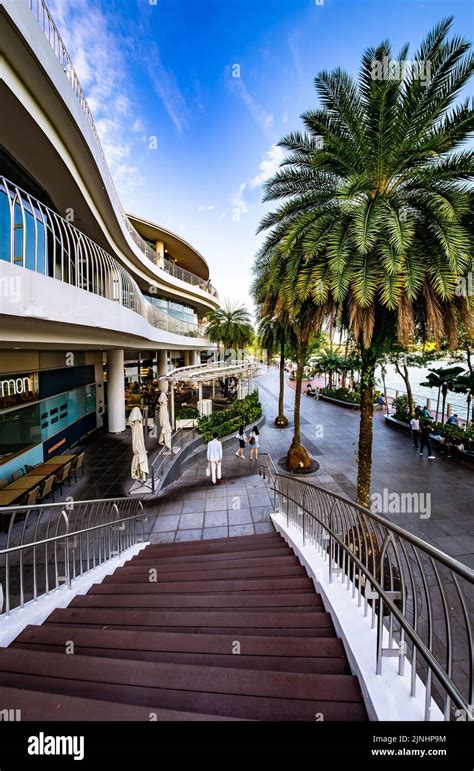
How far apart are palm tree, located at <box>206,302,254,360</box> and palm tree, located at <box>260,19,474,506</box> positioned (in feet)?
65.8

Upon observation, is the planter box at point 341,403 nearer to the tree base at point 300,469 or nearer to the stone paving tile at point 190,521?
the tree base at point 300,469

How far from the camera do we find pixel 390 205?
6277 mm

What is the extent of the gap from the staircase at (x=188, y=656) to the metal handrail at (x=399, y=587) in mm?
476

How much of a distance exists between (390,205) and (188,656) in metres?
8.06

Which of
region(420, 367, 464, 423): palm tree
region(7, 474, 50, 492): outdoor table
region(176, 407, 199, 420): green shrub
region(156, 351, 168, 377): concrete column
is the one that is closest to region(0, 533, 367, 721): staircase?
region(7, 474, 50, 492): outdoor table

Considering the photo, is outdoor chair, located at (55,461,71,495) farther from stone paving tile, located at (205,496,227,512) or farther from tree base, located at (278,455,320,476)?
tree base, located at (278,455,320,476)

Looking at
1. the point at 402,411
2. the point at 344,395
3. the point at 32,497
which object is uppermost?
the point at 344,395

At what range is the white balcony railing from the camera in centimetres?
455

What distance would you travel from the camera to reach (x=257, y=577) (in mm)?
4559

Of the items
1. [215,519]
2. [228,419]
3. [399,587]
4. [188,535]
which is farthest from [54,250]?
[228,419]

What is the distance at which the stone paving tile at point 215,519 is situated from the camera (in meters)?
8.03

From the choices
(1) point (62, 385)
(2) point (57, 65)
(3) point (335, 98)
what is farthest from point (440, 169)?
(1) point (62, 385)

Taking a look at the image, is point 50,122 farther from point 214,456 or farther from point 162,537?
point 162,537

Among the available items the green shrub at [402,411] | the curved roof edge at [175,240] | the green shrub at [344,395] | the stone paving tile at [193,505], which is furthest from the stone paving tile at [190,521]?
the curved roof edge at [175,240]
